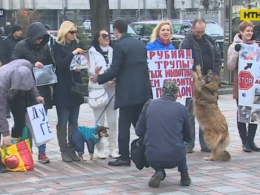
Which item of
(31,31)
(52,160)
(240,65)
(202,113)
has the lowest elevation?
(52,160)

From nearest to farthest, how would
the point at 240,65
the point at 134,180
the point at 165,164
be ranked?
the point at 165,164 → the point at 134,180 → the point at 240,65

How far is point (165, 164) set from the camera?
6.71 m

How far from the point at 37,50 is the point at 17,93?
849 mm

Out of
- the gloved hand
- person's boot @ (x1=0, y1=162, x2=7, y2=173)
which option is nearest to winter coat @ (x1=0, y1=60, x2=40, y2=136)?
person's boot @ (x1=0, y1=162, x2=7, y2=173)

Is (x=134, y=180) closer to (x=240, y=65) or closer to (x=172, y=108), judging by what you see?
(x=172, y=108)

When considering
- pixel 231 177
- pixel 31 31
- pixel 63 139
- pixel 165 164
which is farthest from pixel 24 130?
pixel 231 177

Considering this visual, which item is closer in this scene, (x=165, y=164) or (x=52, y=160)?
(x=165, y=164)

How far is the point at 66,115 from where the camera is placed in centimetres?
824

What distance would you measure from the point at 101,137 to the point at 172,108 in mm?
1701

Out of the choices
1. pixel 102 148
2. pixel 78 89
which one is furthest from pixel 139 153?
pixel 78 89

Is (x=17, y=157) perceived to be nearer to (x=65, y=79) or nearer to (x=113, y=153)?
(x=65, y=79)

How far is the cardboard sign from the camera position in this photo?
25.1ft

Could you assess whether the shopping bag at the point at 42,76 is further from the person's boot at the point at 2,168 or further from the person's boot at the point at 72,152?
the person's boot at the point at 2,168

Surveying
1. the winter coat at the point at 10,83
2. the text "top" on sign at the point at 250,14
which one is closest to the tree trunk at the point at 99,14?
the text "top" on sign at the point at 250,14
